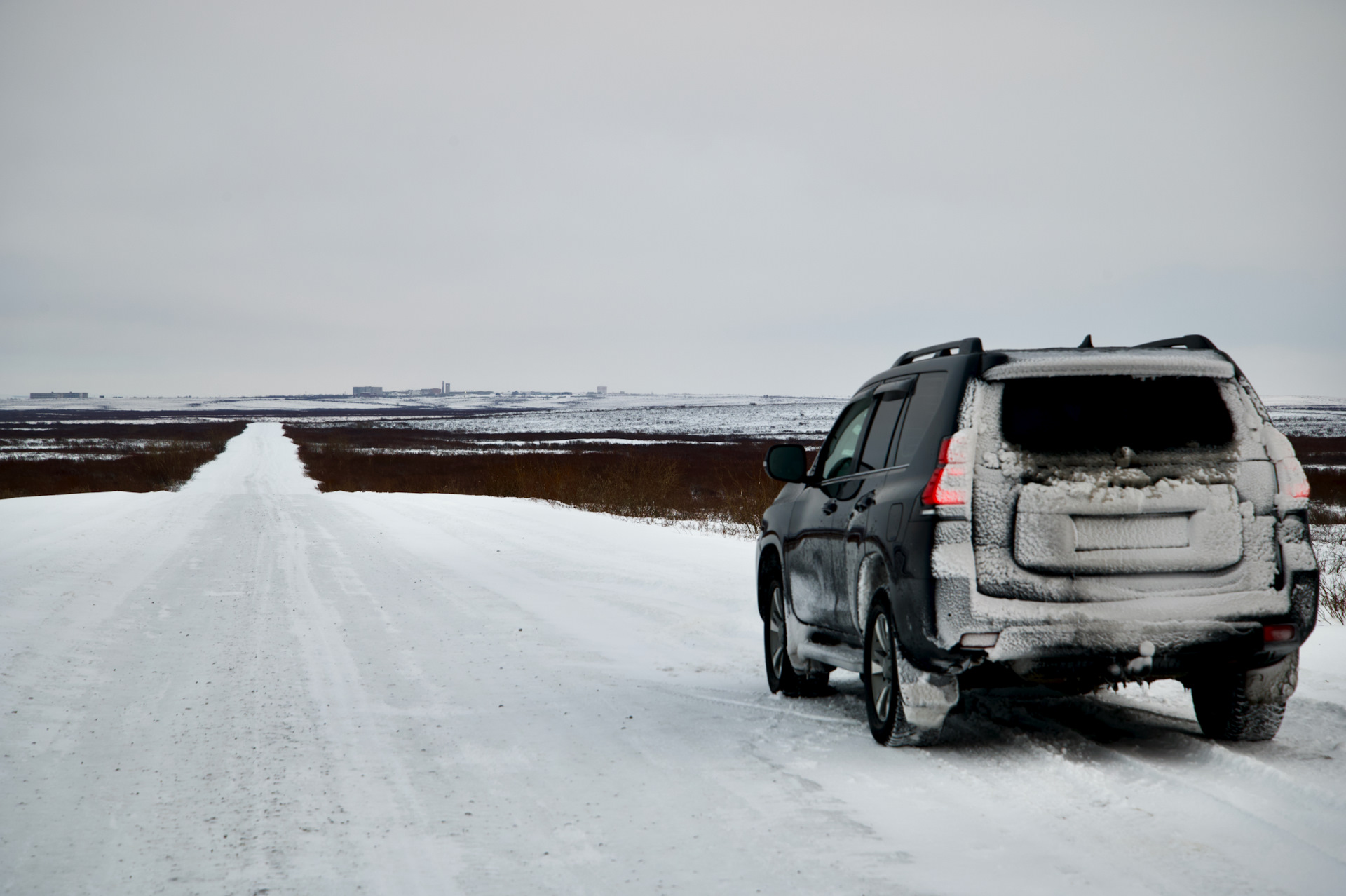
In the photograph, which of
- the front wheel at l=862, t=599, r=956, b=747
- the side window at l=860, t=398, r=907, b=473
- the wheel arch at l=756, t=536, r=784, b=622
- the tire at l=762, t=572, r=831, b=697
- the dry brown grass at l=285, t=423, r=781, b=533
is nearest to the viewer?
the front wheel at l=862, t=599, r=956, b=747

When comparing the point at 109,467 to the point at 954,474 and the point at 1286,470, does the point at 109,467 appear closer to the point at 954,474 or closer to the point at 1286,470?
the point at 954,474

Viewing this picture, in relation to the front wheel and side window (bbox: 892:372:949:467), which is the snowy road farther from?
side window (bbox: 892:372:949:467)

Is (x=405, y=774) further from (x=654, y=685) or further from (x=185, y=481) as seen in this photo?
(x=185, y=481)

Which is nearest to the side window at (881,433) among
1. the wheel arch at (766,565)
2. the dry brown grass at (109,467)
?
the wheel arch at (766,565)

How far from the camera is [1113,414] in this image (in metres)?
4.86

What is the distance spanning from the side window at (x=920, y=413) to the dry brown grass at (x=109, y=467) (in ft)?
116

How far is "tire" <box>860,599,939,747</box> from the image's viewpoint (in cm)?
518

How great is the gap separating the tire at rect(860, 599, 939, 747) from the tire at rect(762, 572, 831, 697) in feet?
3.87

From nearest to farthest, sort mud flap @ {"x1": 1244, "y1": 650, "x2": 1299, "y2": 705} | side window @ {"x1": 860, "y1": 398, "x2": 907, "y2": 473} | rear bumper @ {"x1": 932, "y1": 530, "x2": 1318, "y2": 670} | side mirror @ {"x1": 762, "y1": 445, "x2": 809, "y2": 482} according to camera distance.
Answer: rear bumper @ {"x1": 932, "y1": 530, "x2": 1318, "y2": 670}, mud flap @ {"x1": 1244, "y1": 650, "x2": 1299, "y2": 705}, side window @ {"x1": 860, "y1": 398, "x2": 907, "y2": 473}, side mirror @ {"x1": 762, "y1": 445, "x2": 809, "y2": 482}

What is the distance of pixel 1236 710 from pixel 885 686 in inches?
65.5

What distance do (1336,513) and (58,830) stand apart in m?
25.8

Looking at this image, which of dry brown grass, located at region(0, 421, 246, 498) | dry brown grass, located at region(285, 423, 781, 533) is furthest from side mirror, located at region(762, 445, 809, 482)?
dry brown grass, located at region(0, 421, 246, 498)

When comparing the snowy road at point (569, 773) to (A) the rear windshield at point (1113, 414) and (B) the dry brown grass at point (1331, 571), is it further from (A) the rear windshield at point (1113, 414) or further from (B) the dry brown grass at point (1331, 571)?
(B) the dry brown grass at point (1331, 571)

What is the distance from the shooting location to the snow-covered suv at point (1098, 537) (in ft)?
15.2
